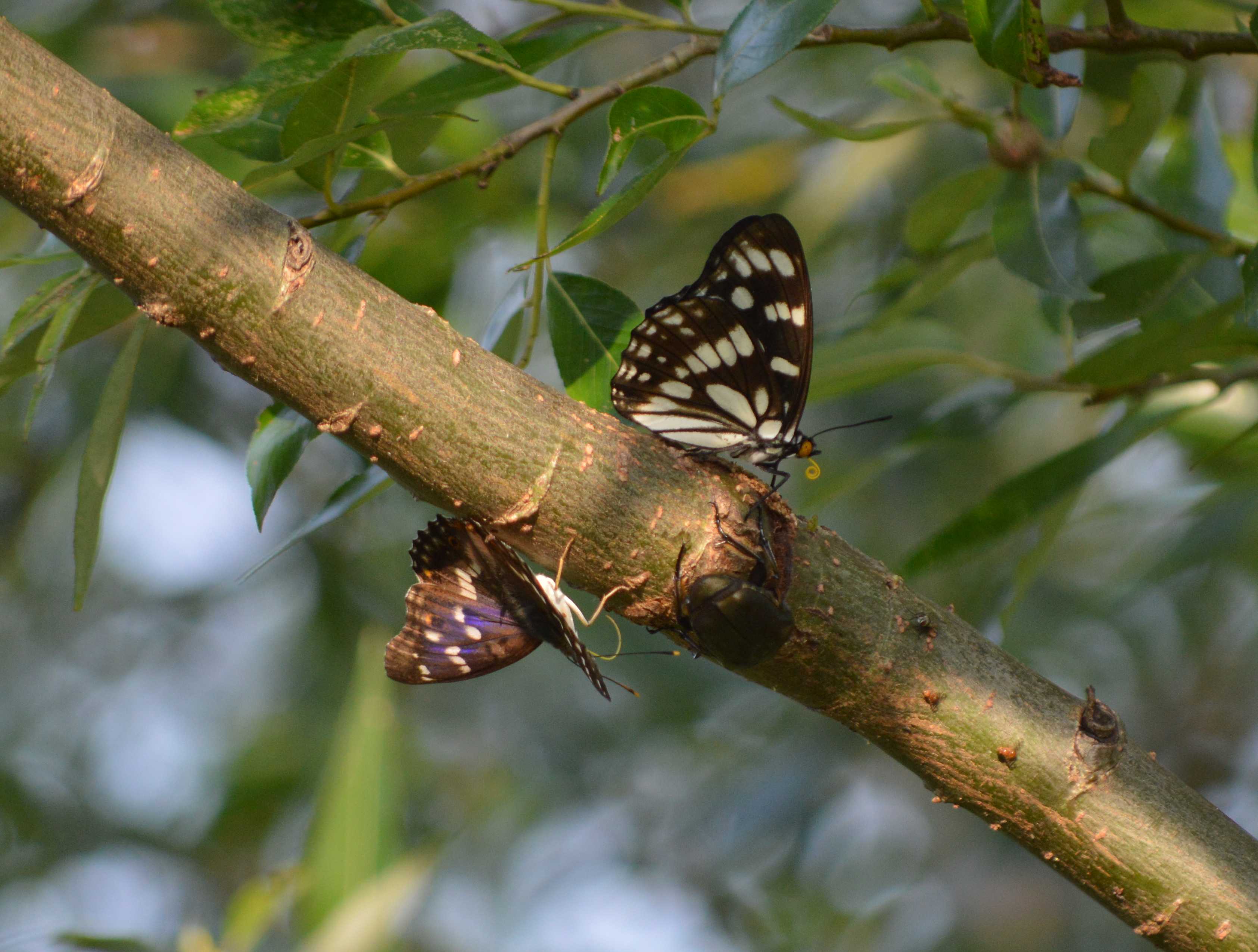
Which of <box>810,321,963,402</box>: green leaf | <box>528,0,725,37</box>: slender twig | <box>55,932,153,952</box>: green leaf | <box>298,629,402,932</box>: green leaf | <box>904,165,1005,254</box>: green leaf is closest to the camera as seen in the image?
<box>298,629,402,932</box>: green leaf

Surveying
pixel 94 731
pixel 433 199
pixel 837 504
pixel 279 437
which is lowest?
pixel 94 731

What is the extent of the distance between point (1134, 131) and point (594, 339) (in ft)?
A: 2.21

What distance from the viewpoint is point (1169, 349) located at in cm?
109

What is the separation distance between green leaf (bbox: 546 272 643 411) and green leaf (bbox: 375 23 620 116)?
0.22 m

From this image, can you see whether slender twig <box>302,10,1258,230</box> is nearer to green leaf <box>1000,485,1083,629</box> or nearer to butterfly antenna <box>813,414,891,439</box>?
butterfly antenna <box>813,414,891,439</box>

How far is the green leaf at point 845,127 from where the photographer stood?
1.09 meters

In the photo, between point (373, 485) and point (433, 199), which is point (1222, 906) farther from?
point (433, 199)

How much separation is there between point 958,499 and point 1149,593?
1.73 feet

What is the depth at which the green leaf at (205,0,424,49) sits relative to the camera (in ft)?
3.02

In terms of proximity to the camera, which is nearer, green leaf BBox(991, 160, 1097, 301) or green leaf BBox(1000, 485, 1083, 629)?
green leaf BBox(991, 160, 1097, 301)

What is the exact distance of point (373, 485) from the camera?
0.93 metres

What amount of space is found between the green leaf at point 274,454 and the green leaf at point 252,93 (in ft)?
0.72

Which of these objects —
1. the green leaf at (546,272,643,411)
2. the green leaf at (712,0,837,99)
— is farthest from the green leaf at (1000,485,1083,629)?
the green leaf at (712,0,837,99)

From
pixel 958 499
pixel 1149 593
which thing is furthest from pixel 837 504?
pixel 1149 593
